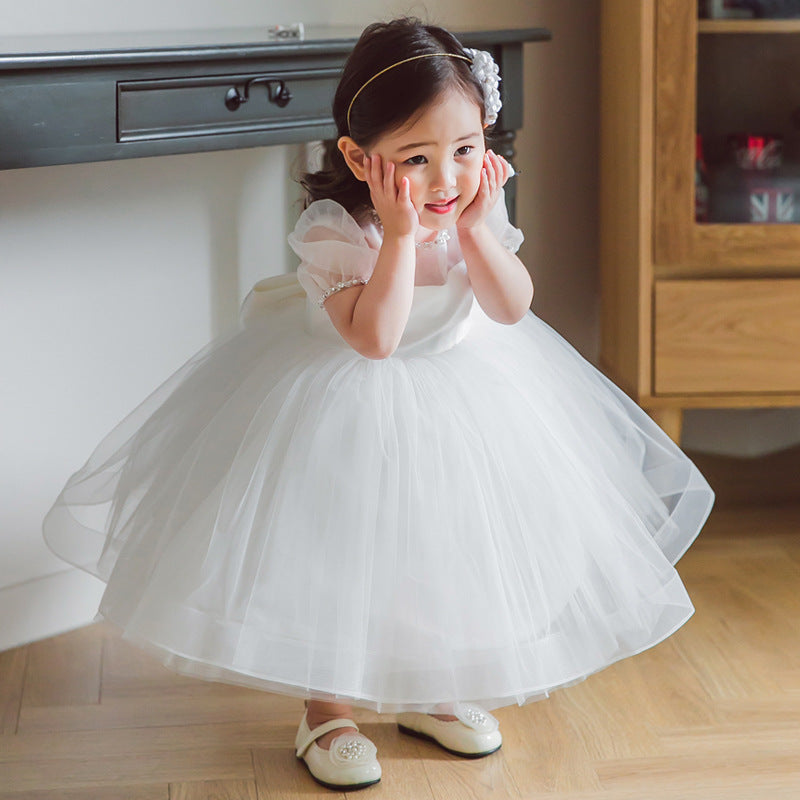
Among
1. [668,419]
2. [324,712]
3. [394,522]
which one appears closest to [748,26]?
[668,419]

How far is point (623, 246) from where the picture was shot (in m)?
1.95

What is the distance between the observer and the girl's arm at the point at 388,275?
1212 mm

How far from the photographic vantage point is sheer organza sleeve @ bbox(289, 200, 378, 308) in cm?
127

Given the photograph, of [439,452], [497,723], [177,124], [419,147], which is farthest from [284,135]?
[497,723]

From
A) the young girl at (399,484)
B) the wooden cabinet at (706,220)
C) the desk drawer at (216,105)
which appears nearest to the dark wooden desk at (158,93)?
the desk drawer at (216,105)

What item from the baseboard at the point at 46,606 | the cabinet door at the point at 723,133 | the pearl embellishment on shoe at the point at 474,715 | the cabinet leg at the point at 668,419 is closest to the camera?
the pearl embellishment on shoe at the point at 474,715

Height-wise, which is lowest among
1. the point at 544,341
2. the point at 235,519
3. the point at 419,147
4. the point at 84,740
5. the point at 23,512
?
the point at 84,740

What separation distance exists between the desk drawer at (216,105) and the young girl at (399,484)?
0.13m

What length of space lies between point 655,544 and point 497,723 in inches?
11.6

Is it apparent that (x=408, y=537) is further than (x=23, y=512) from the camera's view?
No

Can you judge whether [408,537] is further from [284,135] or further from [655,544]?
[284,135]

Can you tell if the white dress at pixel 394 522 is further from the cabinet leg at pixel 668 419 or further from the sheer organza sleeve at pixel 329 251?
the cabinet leg at pixel 668 419

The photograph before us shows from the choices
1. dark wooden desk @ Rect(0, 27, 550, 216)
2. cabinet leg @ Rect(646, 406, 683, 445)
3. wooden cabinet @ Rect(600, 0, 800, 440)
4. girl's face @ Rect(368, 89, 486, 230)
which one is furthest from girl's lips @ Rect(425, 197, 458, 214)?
cabinet leg @ Rect(646, 406, 683, 445)

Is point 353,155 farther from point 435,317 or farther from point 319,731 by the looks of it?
point 319,731
